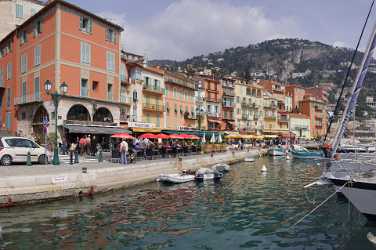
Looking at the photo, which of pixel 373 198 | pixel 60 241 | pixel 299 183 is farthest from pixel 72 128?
pixel 373 198

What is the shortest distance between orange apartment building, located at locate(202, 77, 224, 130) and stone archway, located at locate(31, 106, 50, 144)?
43.6m

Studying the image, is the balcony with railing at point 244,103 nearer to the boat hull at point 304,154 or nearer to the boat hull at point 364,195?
the boat hull at point 304,154

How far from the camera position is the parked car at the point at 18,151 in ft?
81.7

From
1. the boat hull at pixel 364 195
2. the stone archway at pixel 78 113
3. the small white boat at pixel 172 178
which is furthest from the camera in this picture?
the stone archway at pixel 78 113

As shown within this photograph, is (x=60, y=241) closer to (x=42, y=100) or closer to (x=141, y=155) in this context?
(x=141, y=155)

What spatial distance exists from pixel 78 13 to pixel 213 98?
47006 millimetres

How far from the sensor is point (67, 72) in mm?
40750

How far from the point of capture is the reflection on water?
13.7 meters

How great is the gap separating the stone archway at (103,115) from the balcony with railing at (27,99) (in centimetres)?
619

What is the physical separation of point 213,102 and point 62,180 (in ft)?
217

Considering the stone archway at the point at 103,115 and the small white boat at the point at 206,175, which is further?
the stone archway at the point at 103,115

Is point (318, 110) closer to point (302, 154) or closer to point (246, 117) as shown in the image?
point (246, 117)

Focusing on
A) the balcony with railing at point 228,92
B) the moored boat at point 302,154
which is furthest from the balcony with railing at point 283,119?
the moored boat at point 302,154

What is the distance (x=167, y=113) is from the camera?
6519 centimetres
